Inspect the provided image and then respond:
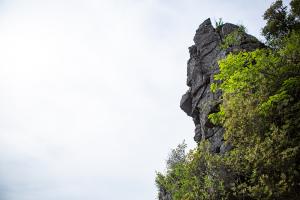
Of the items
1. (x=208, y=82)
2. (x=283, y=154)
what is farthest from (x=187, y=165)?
(x=208, y=82)

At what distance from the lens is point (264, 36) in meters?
38.3

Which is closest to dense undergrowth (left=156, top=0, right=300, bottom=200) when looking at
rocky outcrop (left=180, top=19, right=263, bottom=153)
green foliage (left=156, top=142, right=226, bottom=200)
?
green foliage (left=156, top=142, right=226, bottom=200)

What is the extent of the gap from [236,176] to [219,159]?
67.1 inches

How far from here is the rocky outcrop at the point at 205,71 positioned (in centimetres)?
3362

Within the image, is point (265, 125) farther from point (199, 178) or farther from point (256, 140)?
point (199, 178)

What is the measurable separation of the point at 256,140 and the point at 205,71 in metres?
18.6

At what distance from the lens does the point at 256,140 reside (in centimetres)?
2144

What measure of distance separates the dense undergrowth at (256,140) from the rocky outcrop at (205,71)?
6.56 metres

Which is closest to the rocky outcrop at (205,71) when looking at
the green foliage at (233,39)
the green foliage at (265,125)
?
the green foliage at (233,39)

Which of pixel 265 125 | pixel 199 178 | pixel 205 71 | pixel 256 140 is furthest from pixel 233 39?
pixel 199 178

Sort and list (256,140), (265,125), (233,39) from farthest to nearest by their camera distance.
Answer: (233,39)
(265,125)
(256,140)

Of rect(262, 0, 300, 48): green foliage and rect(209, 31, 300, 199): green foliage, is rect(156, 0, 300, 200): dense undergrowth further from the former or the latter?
rect(262, 0, 300, 48): green foliage

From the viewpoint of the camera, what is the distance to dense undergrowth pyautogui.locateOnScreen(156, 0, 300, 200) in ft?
Result: 65.3

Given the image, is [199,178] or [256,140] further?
[199,178]
